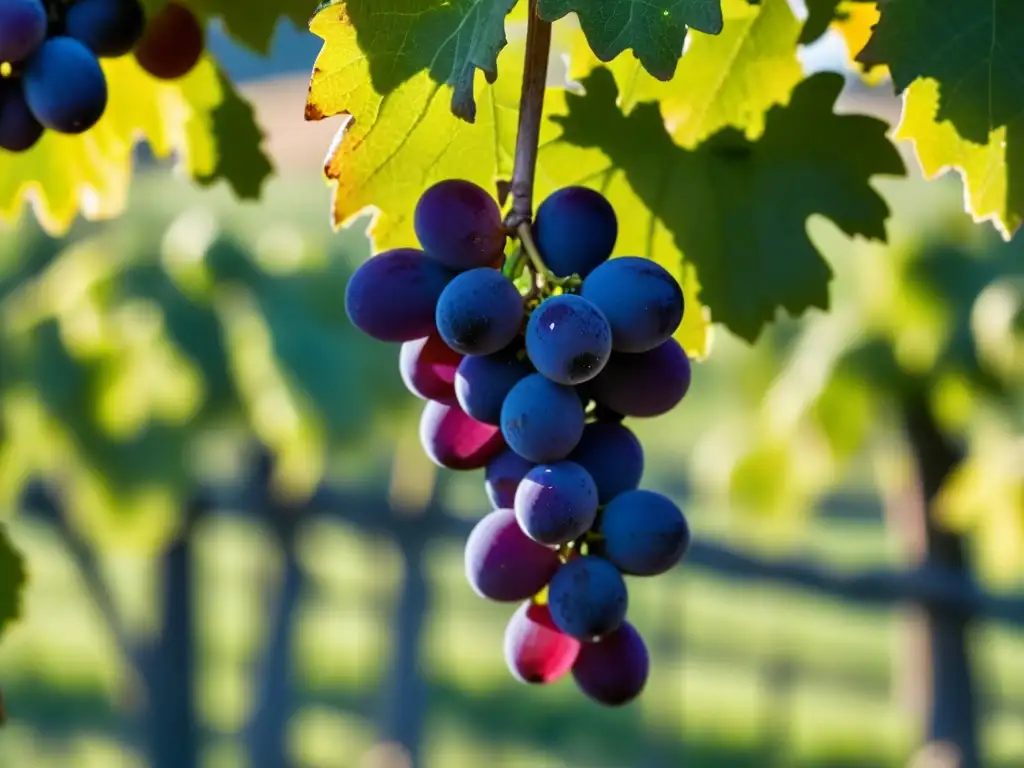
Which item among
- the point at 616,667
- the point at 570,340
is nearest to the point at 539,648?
the point at 616,667

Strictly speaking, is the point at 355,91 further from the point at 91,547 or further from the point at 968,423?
the point at 91,547

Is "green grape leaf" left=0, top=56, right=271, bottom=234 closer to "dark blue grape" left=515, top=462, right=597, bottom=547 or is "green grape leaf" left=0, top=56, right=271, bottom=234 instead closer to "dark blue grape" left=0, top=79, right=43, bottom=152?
"dark blue grape" left=0, top=79, right=43, bottom=152

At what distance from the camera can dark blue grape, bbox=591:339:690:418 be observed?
1.77 feet

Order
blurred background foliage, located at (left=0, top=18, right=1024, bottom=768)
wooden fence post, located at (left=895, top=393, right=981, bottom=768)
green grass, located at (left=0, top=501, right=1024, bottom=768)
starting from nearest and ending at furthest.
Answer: blurred background foliage, located at (left=0, top=18, right=1024, bottom=768), wooden fence post, located at (left=895, top=393, right=981, bottom=768), green grass, located at (left=0, top=501, right=1024, bottom=768)

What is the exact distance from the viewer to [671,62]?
0.49 meters

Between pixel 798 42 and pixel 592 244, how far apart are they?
0.23 metres

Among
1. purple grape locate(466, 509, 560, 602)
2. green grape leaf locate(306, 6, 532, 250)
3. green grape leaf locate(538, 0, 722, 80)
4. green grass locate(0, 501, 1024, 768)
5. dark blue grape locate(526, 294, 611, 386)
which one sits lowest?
purple grape locate(466, 509, 560, 602)

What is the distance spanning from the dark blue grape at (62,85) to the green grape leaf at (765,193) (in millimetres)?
253

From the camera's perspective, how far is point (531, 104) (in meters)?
0.50

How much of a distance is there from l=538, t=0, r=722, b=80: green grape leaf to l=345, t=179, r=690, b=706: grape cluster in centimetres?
7

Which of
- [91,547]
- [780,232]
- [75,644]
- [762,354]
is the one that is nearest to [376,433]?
[762,354]

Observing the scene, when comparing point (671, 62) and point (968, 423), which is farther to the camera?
point (968, 423)

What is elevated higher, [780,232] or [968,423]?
[968,423]

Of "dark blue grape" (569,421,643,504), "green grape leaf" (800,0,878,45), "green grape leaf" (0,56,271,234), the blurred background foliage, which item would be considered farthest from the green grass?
"dark blue grape" (569,421,643,504)
